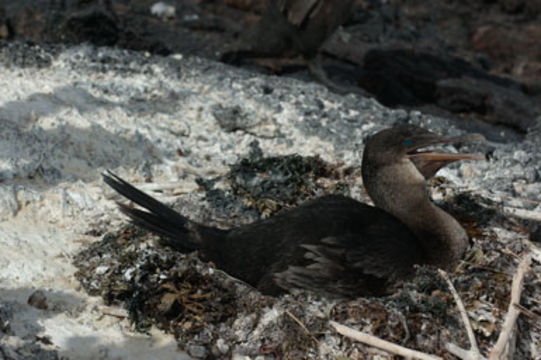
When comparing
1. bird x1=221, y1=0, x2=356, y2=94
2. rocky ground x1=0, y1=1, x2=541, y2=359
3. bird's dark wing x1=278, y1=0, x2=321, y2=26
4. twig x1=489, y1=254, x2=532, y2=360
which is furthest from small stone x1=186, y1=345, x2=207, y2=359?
bird's dark wing x1=278, y1=0, x2=321, y2=26

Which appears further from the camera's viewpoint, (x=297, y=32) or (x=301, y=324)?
(x=297, y=32)

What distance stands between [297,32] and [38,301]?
20.1 ft

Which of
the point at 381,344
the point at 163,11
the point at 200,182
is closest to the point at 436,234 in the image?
the point at 381,344

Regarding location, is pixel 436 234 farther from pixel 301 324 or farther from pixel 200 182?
pixel 200 182

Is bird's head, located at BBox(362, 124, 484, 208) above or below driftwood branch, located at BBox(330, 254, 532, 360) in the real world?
above

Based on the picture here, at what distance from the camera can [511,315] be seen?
3996 mm

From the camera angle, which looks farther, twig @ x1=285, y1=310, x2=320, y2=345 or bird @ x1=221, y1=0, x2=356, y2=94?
bird @ x1=221, y1=0, x2=356, y2=94

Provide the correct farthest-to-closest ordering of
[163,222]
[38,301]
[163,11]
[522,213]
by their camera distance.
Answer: [163,11]
[522,213]
[163,222]
[38,301]

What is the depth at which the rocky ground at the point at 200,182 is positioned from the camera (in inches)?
157

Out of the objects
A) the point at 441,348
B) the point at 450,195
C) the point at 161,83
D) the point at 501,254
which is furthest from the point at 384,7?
the point at 441,348

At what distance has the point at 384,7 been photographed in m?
13.5

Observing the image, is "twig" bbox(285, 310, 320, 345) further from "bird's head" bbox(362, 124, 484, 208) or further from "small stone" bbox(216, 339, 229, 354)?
"bird's head" bbox(362, 124, 484, 208)

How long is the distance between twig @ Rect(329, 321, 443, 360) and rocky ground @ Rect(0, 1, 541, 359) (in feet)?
0.24

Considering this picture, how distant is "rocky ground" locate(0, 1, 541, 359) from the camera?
13.1 feet
